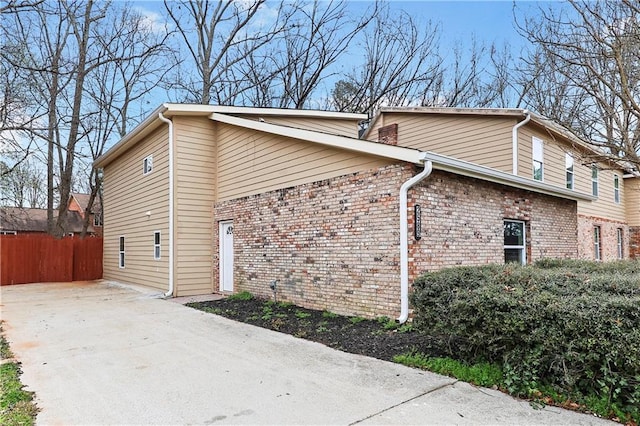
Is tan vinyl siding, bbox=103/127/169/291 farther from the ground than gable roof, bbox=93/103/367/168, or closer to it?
closer to it

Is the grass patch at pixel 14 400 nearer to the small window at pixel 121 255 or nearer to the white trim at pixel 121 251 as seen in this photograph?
the white trim at pixel 121 251

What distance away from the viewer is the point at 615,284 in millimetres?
4102

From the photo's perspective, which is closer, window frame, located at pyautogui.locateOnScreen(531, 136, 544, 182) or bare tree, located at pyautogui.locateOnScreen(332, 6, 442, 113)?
window frame, located at pyautogui.locateOnScreen(531, 136, 544, 182)

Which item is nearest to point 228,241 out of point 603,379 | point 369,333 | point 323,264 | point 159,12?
point 323,264

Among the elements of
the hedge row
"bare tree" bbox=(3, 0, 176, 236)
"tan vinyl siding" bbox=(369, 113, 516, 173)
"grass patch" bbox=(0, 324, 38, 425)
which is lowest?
"grass patch" bbox=(0, 324, 38, 425)

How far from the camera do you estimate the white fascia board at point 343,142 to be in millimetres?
6743

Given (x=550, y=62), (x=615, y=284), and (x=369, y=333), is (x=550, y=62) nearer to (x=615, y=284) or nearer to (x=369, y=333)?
(x=615, y=284)

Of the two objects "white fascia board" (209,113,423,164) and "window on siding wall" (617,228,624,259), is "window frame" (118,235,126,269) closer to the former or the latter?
"white fascia board" (209,113,423,164)

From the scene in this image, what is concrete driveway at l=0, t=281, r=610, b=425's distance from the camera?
11.7 ft

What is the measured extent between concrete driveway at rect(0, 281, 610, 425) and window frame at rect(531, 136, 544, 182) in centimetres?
895

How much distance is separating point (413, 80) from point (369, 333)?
18.4 metres

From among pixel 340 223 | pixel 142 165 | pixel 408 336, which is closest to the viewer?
pixel 408 336

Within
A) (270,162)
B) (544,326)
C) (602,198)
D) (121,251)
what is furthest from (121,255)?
(602,198)

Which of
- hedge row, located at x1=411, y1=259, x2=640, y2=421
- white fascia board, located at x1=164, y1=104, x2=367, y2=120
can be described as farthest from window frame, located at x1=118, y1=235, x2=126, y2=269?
hedge row, located at x1=411, y1=259, x2=640, y2=421
